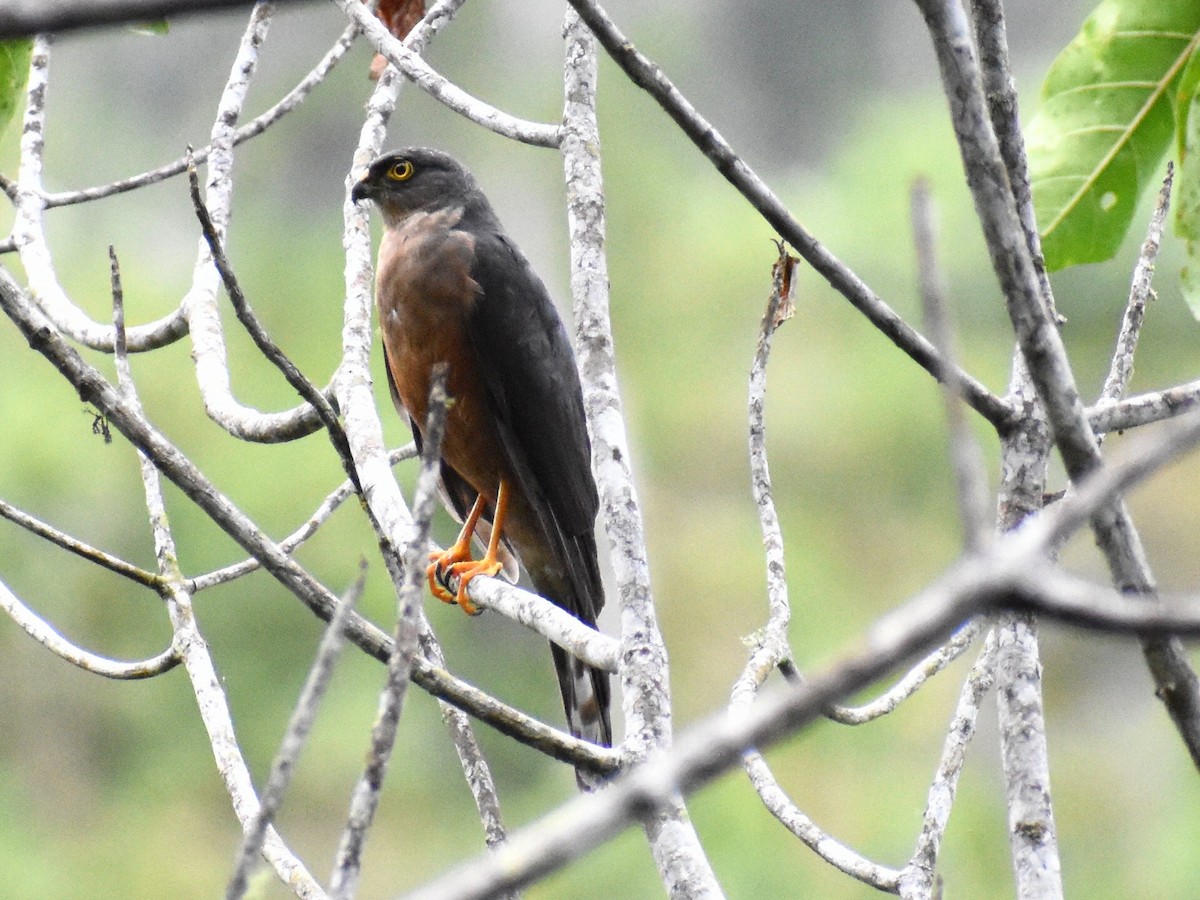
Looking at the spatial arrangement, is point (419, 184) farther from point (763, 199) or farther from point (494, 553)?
point (763, 199)

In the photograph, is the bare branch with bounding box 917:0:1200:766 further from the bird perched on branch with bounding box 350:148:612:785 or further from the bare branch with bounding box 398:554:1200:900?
the bird perched on branch with bounding box 350:148:612:785

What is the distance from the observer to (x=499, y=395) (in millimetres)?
3691

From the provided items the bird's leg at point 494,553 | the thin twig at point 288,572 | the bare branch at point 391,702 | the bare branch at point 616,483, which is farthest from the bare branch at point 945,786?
the bird's leg at point 494,553

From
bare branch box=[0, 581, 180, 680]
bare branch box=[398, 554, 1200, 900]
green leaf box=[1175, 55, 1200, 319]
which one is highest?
green leaf box=[1175, 55, 1200, 319]

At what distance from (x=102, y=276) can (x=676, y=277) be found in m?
6.54

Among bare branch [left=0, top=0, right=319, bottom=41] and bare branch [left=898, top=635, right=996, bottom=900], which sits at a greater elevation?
bare branch [left=898, top=635, right=996, bottom=900]

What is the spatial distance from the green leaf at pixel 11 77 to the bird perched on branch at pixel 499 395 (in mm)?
1340

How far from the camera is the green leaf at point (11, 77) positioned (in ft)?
7.15

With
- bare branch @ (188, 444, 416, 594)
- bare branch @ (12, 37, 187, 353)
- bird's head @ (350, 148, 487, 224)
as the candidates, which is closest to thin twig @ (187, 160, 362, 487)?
bare branch @ (188, 444, 416, 594)

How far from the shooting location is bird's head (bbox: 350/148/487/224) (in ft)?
13.3

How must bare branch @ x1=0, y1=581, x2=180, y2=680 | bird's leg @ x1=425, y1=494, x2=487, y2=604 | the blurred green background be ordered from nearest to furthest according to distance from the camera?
bare branch @ x1=0, y1=581, x2=180, y2=680, bird's leg @ x1=425, y1=494, x2=487, y2=604, the blurred green background

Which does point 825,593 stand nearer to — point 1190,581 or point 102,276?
point 1190,581

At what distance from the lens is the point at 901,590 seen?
13.3 m

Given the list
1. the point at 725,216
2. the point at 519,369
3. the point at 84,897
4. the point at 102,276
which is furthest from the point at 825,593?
the point at 519,369
